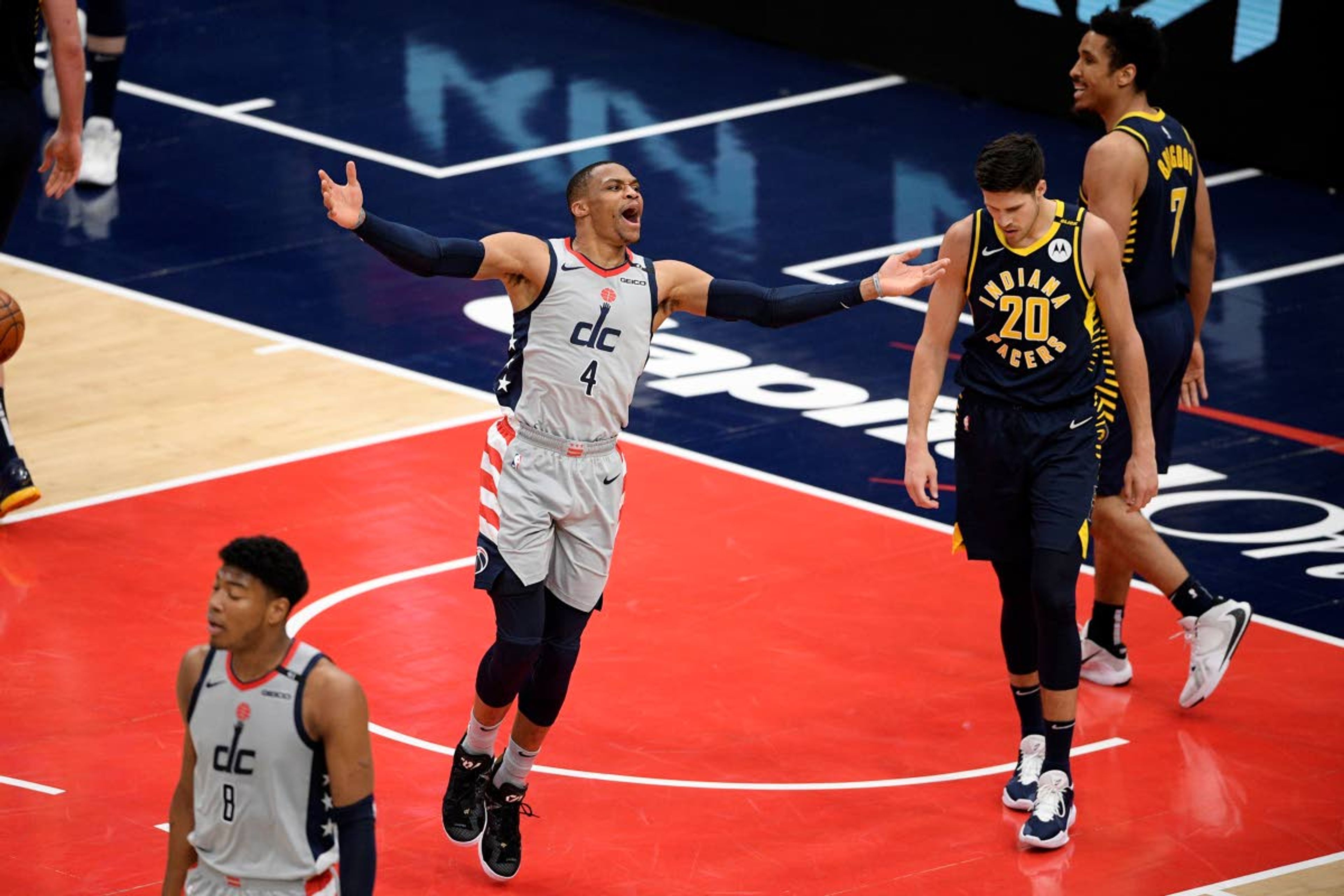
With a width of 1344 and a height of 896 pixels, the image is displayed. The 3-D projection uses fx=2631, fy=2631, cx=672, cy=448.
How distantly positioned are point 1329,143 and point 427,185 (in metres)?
5.92

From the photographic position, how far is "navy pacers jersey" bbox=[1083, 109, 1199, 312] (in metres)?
10.1

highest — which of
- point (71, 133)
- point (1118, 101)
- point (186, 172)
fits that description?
point (1118, 101)

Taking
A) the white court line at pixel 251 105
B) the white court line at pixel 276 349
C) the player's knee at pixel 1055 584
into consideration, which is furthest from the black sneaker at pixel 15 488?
the white court line at pixel 251 105

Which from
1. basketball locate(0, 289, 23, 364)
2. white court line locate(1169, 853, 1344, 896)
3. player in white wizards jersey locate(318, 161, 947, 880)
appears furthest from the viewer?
basketball locate(0, 289, 23, 364)

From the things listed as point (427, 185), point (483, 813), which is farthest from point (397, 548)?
point (427, 185)

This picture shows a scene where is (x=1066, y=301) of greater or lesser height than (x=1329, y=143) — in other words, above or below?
above

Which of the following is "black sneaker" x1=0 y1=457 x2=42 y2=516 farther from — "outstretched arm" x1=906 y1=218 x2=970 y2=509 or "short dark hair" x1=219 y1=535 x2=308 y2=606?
"short dark hair" x1=219 y1=535 x2=308 y2=606

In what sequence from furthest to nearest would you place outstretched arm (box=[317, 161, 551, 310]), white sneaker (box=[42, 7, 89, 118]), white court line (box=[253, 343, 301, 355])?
white sneaker (box=[42, 7, 89, 118])
white court line (box=[253, 343, 301, 355])
outstretched arm (box=[317, 161, 551, 310])

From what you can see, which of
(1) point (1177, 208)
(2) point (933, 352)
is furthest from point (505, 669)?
(1) point (1177, 208)

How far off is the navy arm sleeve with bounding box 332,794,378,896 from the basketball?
540 centimetres

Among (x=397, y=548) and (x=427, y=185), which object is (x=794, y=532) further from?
(x=427, y=185)

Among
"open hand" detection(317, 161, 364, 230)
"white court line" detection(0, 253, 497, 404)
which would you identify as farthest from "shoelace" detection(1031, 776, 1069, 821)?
"white court line" detection(0, 253, 497, 404)

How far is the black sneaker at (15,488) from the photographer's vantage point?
11.8 meters

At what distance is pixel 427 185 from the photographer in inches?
671
